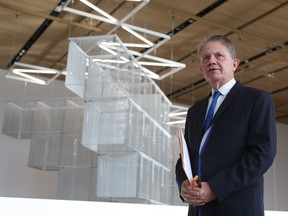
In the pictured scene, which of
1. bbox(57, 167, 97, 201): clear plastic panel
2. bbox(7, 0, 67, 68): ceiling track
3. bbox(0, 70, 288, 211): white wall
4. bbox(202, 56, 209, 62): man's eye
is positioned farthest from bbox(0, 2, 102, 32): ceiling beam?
bbox(202, 56, 209, 62): man's eye

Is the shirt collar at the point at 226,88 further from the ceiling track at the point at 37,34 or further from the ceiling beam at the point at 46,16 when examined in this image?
the ceiling beam at the point at 46,16

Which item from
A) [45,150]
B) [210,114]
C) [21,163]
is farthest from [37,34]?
[210,114]

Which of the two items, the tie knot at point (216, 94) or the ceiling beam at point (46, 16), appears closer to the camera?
the tie knot at point (216, 94)

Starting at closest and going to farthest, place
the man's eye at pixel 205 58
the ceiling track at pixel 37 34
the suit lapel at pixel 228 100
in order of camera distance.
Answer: the suit lapel at pixel 228 100 → the man's eye at pixel 205 58 → the ceiling track at pixel 37 34

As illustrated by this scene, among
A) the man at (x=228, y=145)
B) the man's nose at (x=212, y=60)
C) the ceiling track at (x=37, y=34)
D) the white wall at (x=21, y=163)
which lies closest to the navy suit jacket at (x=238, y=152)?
the man at (x=228, y=145)

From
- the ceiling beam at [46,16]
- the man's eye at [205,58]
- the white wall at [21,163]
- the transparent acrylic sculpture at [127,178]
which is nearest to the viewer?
the man's eye at [205,58]

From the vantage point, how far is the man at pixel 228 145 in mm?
1799

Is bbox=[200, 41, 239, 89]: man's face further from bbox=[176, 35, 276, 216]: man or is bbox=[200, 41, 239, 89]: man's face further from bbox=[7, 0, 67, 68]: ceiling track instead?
bbox=[7, 0, 67, 68]: ceiling track

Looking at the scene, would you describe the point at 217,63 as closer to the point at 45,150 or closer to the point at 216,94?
the point at 216,94

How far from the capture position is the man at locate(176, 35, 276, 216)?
5.90ft

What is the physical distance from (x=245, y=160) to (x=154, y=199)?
7.83m

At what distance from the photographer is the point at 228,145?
1889 millimetres

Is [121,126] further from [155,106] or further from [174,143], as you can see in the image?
[174,143]

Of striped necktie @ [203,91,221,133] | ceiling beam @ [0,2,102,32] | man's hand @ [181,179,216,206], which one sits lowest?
man's hand @ [181,179,216,206]
